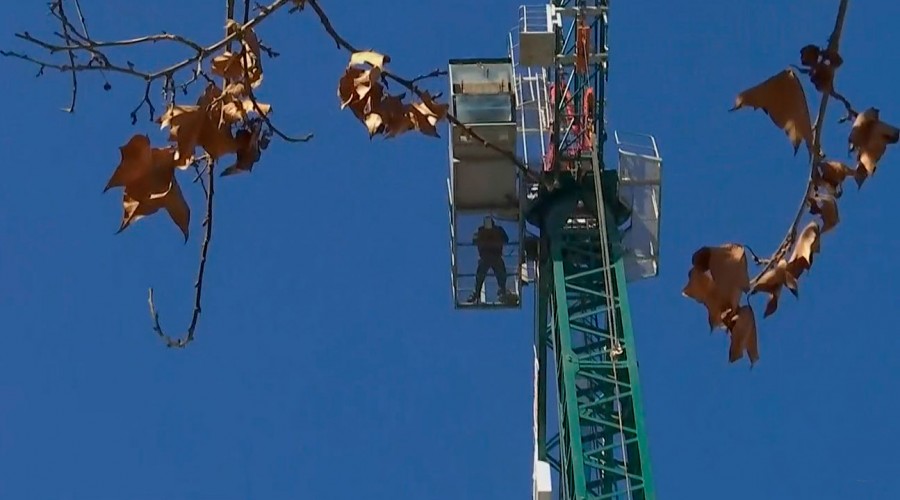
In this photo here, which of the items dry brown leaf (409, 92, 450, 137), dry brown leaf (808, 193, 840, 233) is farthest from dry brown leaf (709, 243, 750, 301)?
dry brown leaf (409, 92, 450, 137)

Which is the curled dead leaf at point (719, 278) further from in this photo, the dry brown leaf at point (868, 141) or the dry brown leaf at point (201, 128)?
the dry brown leaf at point (201, 128)

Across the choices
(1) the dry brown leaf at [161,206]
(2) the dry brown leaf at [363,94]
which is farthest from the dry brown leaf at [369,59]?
(1) the dry brown leaf at [161,206]

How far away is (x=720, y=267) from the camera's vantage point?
3.84 m

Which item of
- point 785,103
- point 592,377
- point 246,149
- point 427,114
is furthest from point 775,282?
point 592,377

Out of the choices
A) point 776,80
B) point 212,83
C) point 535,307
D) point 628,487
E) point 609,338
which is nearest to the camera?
point 776,80

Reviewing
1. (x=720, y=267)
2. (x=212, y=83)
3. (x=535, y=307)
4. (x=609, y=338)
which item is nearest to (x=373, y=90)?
(x=212, y=83)

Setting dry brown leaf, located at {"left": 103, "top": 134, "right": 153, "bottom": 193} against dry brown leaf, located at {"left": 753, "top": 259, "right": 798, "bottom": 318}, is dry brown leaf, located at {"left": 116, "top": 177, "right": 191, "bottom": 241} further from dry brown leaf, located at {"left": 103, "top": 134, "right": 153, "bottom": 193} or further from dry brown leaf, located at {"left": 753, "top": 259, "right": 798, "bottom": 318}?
dry brown leaf, located at {"left": 753, "top": 259, "right": 798, "bottom": 318}

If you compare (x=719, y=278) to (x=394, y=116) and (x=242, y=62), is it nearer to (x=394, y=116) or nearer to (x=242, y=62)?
(x=394, y=116)

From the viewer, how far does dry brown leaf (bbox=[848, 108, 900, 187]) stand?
3844 millimetres

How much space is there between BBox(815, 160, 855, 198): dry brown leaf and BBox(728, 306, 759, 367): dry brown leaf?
34 cm

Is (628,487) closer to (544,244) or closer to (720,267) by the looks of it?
(544,244)

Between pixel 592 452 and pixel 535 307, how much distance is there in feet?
16.9

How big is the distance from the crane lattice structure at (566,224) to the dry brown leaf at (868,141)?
26699 millimetres

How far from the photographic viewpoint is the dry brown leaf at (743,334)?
12.8 feet
